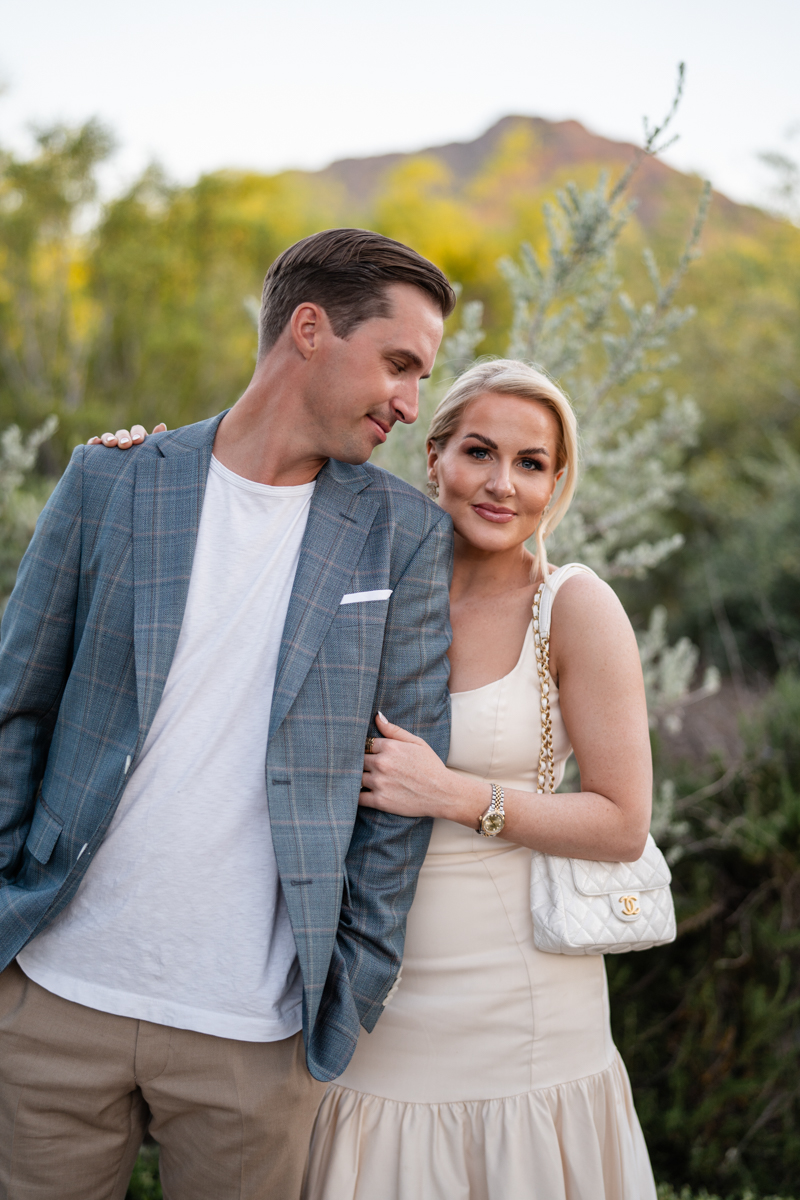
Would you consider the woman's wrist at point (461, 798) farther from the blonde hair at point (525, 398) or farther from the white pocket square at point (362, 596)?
the blonde hair at point (525, 398)

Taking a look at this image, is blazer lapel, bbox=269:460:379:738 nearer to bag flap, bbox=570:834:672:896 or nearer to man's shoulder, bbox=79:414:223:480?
man's shoulder, bbox=79:414:223:480

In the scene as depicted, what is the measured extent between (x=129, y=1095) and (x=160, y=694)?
0.85 m

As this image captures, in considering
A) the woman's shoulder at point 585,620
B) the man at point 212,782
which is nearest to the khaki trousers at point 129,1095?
the man at point 212,782

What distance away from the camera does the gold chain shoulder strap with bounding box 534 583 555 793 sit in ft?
6.60

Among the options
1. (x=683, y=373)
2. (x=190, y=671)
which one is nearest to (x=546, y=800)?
(x=190, y=671)

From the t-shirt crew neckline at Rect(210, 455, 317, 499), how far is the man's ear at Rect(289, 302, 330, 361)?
284 mm

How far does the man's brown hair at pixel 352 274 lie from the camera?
187 centimetres

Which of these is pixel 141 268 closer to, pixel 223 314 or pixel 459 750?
pixel 223 314

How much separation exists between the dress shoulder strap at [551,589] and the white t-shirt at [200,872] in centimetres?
59

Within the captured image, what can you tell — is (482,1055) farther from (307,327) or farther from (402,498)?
(307,327)

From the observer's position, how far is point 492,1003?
1969mm

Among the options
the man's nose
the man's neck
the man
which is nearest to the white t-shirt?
the man

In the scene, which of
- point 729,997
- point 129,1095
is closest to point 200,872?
point 129,1095

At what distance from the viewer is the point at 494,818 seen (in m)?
1.90
